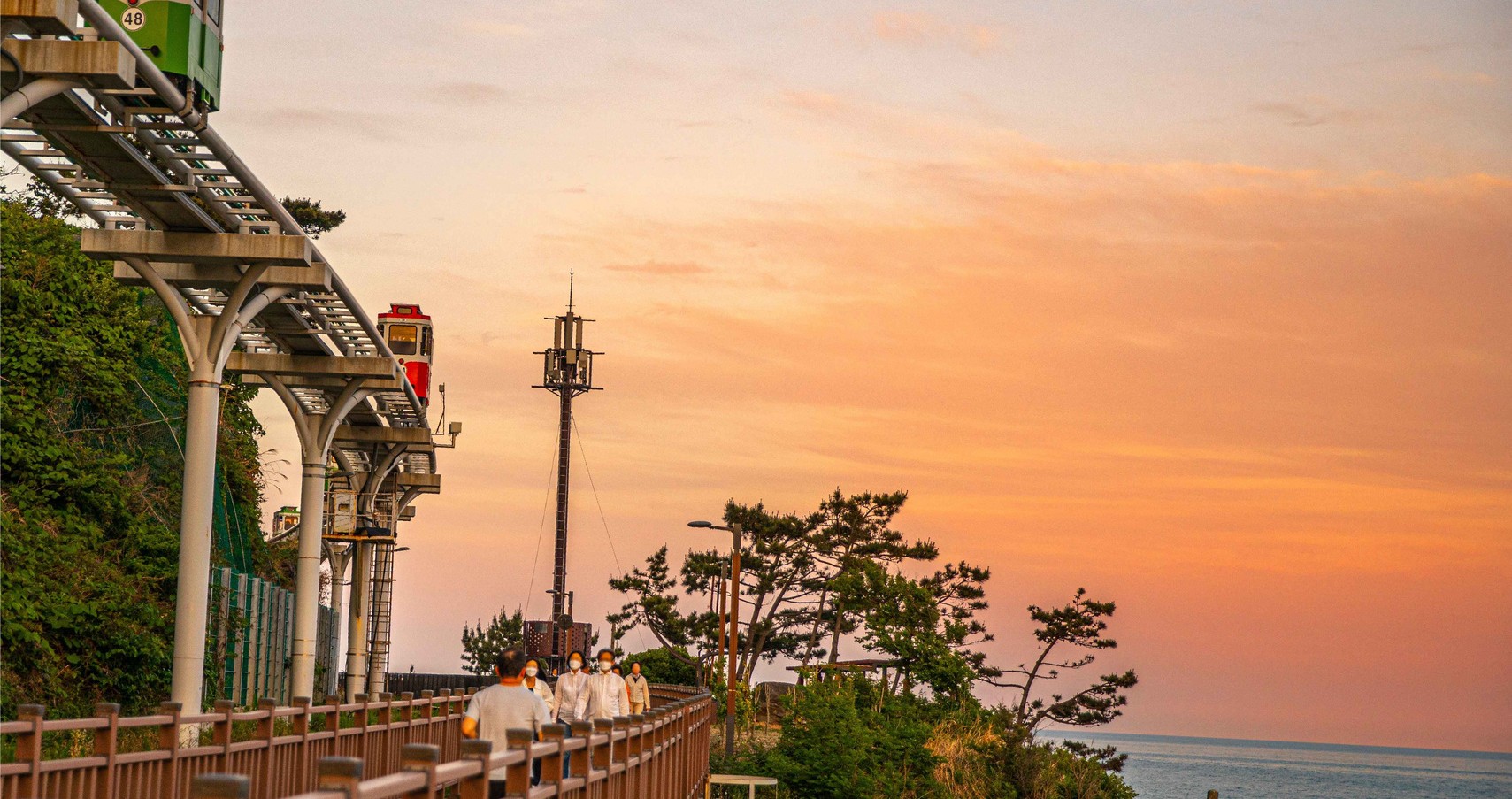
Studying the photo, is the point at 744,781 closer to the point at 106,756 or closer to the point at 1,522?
the point at 1,522

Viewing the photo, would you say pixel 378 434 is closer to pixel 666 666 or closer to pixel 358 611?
pixel 358 611

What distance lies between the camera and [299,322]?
27234 mm

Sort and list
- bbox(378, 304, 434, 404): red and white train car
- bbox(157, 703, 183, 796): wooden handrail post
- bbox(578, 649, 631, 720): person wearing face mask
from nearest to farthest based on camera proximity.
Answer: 1. bbox(157, 703, 183, 796): wooden handrail post
2. bbox(578, 649, 631, 720): person wearing face mask
3. bbox(378, 304, 434, 404): red and white train car

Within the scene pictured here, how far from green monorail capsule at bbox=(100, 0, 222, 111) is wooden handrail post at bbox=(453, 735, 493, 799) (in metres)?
11.4

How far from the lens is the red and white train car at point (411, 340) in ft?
140

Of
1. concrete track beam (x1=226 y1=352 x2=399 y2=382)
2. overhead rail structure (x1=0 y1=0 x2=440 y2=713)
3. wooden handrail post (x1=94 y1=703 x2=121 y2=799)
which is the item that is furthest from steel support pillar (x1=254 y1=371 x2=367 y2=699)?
wooden handrail post (x1=94 y1=703 x2=121 y2=799)

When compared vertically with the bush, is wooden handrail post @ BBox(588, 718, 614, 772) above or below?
above

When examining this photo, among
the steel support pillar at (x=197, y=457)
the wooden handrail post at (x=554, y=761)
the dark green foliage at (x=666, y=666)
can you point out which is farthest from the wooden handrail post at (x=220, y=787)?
the dark green foliage at (x=666, y=666)

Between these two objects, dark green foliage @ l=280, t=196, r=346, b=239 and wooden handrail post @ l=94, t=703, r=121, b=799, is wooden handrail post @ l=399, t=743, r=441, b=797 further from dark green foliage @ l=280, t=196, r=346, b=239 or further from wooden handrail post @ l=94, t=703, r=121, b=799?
dark green foliage @ l=280, t=196, r=346, b=239

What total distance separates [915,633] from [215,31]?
3077cm

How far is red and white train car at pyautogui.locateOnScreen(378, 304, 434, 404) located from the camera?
1686 inches

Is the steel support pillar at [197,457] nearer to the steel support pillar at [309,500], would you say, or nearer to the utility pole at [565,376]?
the steel support pillar at [309,500]

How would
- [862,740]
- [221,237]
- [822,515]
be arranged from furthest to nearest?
[822,515], [862,740], [221,237]

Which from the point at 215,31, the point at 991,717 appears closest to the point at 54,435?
the point at 215,31
